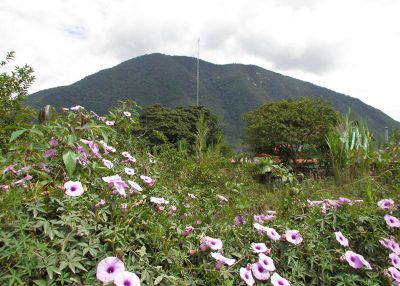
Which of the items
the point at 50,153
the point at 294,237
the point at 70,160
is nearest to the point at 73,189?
the point at 70,160

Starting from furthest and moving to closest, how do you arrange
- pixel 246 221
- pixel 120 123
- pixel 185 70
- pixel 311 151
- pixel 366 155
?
pixel 185 70
pixel 311 151
pixel 366 155
pixel 120 123
pixel 246 221

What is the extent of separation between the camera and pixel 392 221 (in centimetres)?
187

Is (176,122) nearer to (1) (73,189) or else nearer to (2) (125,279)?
(1) (73,189)

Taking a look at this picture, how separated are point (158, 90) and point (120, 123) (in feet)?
272

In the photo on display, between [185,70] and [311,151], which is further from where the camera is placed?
[185,70]

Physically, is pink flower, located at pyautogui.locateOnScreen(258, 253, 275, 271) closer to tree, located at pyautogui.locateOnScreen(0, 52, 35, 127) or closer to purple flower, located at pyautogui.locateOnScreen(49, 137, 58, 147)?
purple flower, located at pyautogui.locateOnScreen(49, 137, 58, 147)

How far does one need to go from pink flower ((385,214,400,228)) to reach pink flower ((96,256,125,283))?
1444 millimetres

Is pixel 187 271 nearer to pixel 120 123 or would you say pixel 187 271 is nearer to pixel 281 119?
pixel 120 123

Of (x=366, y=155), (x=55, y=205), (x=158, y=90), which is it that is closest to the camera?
(x=55, y=205)

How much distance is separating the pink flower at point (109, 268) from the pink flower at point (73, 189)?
298mm

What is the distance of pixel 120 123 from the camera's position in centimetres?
290

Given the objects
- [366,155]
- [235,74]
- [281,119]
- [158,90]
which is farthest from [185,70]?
[366,155]

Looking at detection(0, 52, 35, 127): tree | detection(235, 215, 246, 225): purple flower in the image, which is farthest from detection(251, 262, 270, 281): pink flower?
detection(0, 52, 35, 127): tree

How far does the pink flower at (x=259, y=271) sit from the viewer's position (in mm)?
1383
